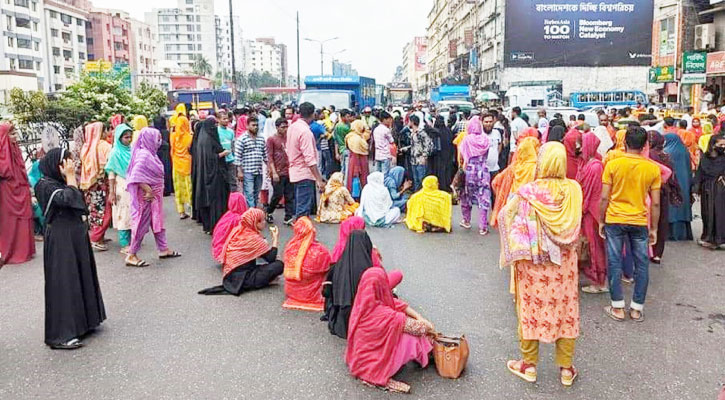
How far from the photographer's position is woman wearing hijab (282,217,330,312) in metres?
5.58

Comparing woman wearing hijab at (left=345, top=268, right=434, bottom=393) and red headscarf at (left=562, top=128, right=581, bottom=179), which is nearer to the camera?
woman wearing hijab at (left=345, top=268, right=434, bottom=393)

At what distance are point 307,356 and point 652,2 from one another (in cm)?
4893

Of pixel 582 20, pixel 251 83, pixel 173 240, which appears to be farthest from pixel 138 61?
pixel 173 240

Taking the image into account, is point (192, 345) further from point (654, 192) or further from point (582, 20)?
point (582, 20)

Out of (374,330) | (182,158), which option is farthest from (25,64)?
(374,330)

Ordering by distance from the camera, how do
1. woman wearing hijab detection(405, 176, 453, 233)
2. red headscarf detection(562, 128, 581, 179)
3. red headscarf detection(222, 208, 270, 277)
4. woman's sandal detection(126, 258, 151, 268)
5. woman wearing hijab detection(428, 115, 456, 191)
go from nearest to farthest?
red headscarf detection(222, 208, 270, 277), red headscarf detection(562, 128, 581, 179), woman's sandal detection(126, 258, 151, 268), woman wearing hijab detection(405, 176, 453, 233), woman wearing hijab detection(428, 115, 456, 191)

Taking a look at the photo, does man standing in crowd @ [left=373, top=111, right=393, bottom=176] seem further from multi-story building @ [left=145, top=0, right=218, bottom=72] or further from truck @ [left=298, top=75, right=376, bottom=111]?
multi-story building @ [left=145, top=0, right=218, bottom=72]

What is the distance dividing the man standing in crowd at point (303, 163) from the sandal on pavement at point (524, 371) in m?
4.91

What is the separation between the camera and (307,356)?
4609 mm

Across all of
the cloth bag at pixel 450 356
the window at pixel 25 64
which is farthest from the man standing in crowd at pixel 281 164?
the window at pixel 25 64

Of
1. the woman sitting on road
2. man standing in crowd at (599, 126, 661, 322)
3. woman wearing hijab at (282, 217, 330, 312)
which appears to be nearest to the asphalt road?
woman wearing hijab at (282, 217, 330, 312)

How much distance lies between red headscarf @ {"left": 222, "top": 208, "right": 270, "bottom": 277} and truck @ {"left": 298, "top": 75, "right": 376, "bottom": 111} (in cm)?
1579

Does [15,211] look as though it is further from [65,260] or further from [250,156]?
[65,260]

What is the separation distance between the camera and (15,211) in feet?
24.4
